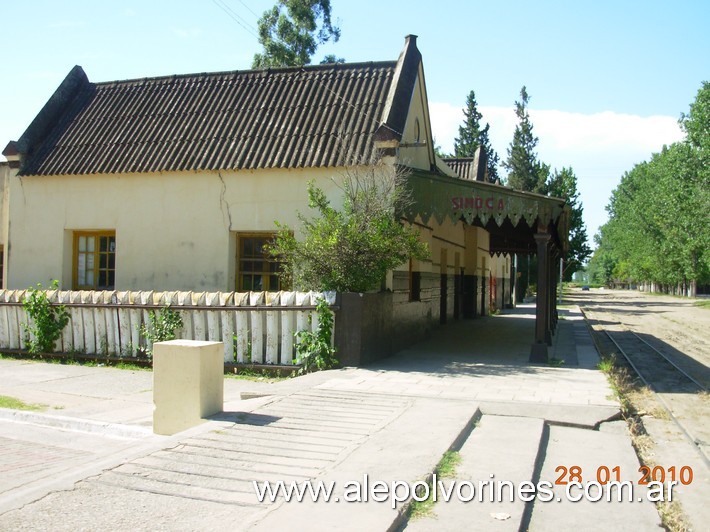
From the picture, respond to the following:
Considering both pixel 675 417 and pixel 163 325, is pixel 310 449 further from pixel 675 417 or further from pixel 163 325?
pixel 163 325

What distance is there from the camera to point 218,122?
50.6ft

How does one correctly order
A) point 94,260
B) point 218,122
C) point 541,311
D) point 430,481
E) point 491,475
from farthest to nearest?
1. point 94,260
2. point 218,122
3. point 541,311
4. point 491,475
5. point 430,481

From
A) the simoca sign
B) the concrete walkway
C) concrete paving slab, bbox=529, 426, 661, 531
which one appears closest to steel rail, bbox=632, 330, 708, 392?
the concrete walkway

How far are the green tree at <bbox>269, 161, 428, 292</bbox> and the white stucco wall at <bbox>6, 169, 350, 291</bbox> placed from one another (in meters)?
1.84

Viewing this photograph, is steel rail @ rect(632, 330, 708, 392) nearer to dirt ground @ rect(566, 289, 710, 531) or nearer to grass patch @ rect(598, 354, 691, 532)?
dirt ground @ rect(566, 289, 710, 531)

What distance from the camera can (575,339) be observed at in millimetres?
18812

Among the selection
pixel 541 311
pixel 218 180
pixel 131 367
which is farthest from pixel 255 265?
pixel 541 311

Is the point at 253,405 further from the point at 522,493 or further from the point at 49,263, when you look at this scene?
the point at 49,263

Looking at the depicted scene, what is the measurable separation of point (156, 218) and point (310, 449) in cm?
1013

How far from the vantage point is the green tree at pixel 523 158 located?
6431cm

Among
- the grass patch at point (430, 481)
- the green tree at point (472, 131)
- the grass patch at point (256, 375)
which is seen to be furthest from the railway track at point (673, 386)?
the green tree at point (472, 131)

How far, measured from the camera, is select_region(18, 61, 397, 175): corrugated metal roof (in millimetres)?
14000

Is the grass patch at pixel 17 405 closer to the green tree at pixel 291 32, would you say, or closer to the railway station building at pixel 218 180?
the railway station building at pixel 218 180

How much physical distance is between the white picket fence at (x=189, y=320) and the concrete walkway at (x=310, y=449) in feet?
3.30
